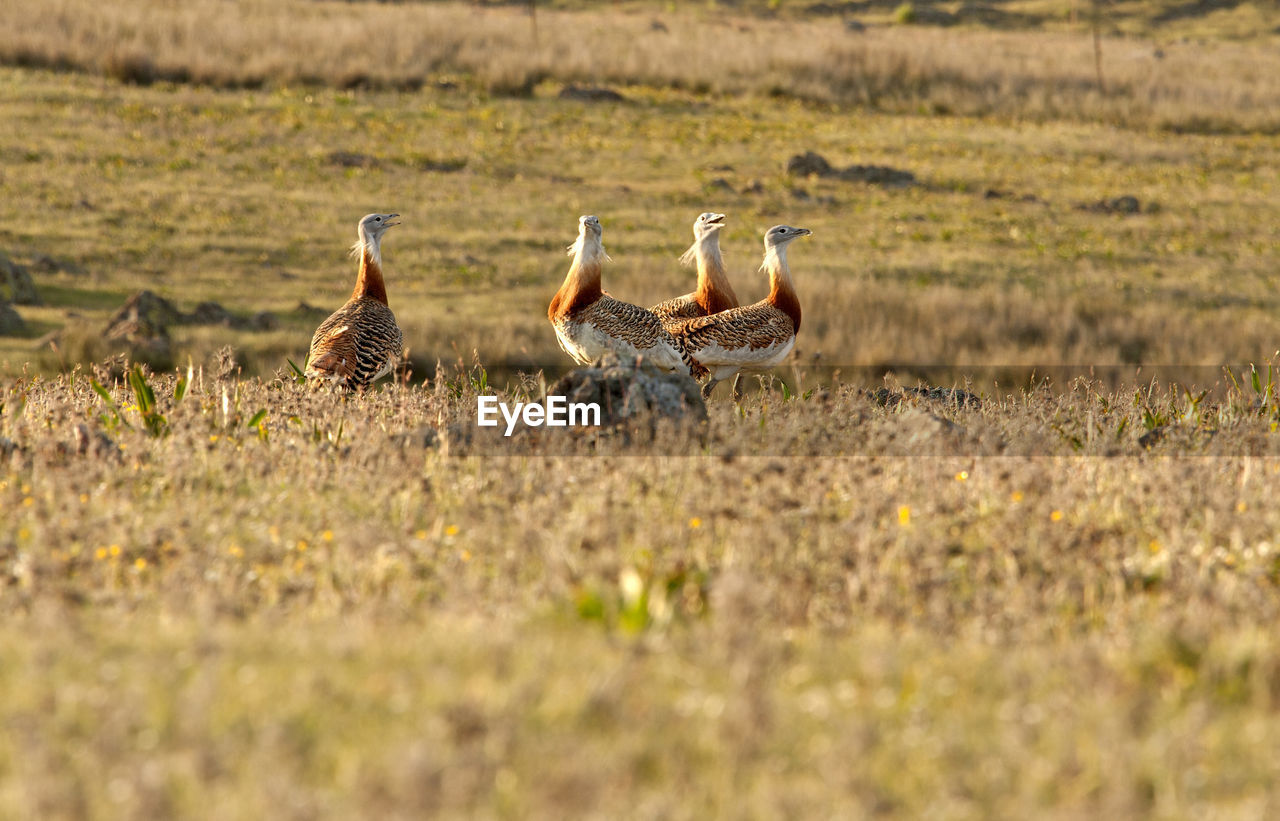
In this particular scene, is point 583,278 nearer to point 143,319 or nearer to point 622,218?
point 143,319

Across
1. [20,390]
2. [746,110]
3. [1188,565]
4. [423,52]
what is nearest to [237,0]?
[423,52]

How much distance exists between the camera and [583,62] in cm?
4969

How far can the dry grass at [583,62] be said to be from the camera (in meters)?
45.8

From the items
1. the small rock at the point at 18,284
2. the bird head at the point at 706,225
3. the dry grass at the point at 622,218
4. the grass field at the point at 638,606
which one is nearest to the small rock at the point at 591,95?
the dry grass at the point at 622,218

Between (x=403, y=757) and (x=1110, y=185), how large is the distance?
1557 inches

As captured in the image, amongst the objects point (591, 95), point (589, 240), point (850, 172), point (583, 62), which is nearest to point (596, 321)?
point (589, 240)

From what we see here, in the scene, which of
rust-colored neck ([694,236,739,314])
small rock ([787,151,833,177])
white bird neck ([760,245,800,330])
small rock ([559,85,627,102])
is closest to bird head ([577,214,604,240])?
rust-colored neck ([694,236,739,314])

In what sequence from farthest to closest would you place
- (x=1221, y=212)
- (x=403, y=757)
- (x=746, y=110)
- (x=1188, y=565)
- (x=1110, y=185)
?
(x=746, y=110), (x=1110, y=185), (x=1221, y=212), (x=1188, y=565), (x=403, y=757)

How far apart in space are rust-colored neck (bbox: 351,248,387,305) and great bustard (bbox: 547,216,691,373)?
1.85 m

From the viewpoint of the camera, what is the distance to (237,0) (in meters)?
55.4

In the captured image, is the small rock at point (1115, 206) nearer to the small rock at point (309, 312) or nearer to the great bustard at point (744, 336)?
the small rock at point (309, 312)

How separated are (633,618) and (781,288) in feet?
23.8

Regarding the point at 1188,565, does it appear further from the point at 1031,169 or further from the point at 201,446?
the point at 1031,169

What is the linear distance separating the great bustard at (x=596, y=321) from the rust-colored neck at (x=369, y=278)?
1854 millimetres
